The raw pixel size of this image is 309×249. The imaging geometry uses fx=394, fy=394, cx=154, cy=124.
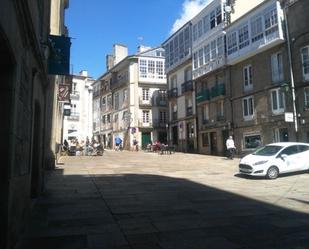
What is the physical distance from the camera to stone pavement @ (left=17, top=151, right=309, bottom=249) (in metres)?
6.77

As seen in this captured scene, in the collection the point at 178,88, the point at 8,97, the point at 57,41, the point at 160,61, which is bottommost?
the point at 8,97

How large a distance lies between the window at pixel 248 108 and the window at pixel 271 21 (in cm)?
515

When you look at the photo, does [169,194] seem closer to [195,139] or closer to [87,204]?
[87,204]

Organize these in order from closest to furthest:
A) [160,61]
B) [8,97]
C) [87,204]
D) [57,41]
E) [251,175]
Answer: [8,97], [87,204], [57,41], [251,175], [160,61]

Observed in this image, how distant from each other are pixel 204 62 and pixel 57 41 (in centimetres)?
2527

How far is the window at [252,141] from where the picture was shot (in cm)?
2884

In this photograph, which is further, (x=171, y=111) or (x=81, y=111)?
(x=81, y=111)

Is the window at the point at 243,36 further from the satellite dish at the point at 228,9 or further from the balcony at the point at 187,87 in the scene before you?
the balcony at the point at 187,87

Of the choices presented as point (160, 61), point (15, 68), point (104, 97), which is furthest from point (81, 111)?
point (15, 68)

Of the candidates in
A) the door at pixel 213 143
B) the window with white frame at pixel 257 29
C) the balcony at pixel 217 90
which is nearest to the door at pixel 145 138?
the door at pixel 213 143

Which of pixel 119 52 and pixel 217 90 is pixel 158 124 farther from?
pixel 217 90

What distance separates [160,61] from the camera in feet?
172

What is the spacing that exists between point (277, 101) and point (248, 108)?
343 centimetres

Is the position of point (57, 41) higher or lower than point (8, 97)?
higher
